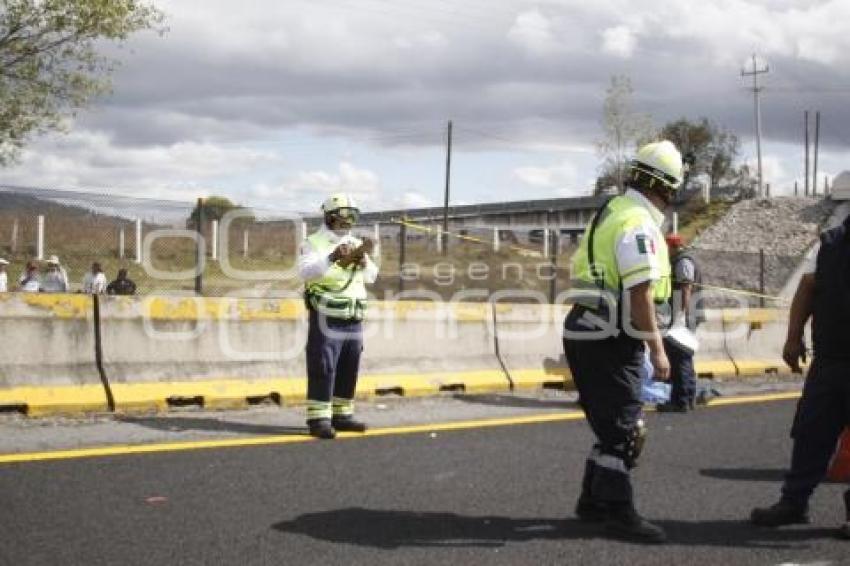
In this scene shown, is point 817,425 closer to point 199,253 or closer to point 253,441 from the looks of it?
point 253,441

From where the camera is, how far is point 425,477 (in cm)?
638

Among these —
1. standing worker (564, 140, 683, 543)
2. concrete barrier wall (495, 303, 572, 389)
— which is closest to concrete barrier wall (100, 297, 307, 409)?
concrete barrier wall (495, 303, 572, 389)

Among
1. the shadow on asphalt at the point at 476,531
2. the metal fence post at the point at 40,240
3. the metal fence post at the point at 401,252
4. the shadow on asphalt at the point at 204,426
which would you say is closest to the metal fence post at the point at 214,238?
the metal fence post at the point at 40,240

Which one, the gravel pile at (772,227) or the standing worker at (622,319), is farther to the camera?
the gravel pile at (772,227)

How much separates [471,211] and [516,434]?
251 feet

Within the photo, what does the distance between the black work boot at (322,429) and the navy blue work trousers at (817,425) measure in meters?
3.36

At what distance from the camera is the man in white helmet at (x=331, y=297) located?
300 inches

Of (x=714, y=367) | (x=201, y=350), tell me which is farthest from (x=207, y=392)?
(x=714, y=367)

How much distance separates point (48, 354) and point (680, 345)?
5784mm

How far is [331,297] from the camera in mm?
7773

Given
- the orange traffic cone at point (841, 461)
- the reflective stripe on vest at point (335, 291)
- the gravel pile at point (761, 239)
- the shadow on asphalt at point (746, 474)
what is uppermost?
the gravel pile at point (761, 239)

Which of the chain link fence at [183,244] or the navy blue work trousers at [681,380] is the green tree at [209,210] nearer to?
the chain link fence at [183,244]

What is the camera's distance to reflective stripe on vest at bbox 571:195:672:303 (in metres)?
5.08

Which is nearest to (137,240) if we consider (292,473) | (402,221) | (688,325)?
(402,221)
